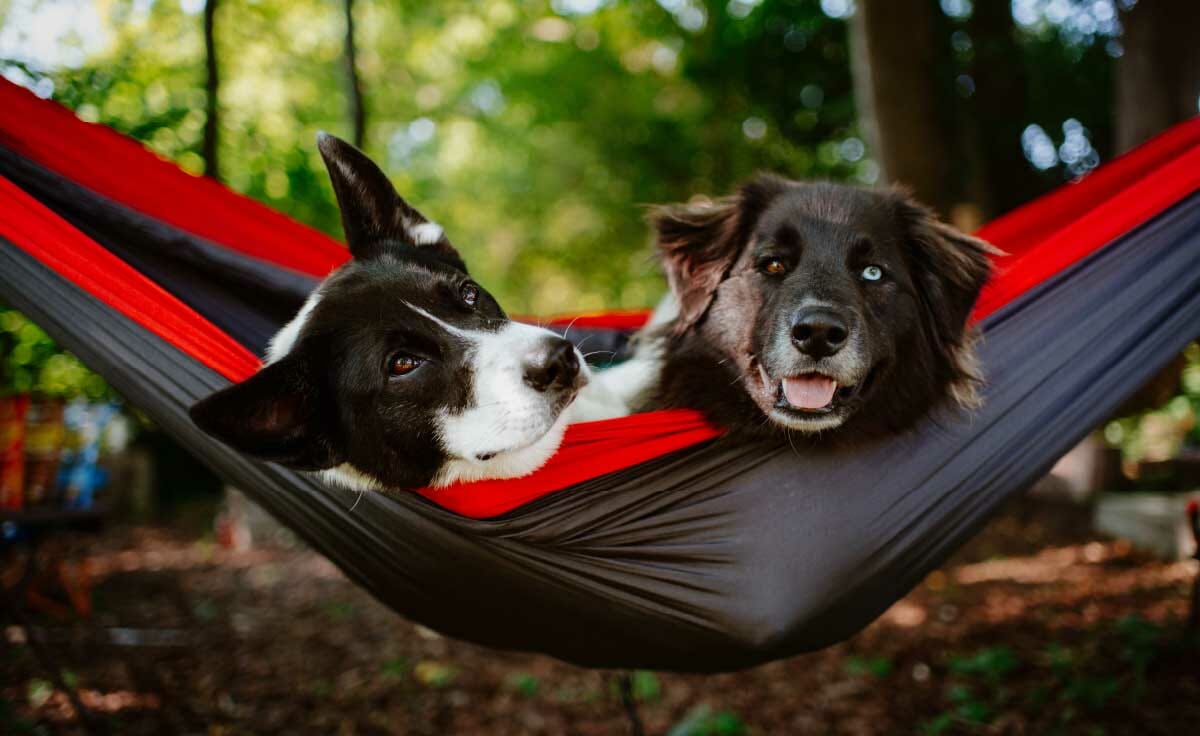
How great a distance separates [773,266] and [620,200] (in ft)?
26.9

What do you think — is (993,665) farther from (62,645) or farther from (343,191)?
(62,645)

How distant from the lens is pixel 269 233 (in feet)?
8.70

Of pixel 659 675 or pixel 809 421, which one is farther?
pixel 659 675

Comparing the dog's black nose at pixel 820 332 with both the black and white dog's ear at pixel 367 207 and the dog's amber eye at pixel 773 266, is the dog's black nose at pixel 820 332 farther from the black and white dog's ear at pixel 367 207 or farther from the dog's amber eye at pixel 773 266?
the black and white dog's ear at pixel 367 207

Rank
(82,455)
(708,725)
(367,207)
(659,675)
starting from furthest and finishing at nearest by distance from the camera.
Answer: (82,455) < (659,675) < (708,725) < (367,207)

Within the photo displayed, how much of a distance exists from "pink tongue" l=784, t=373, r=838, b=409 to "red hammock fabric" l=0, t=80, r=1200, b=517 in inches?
8.6

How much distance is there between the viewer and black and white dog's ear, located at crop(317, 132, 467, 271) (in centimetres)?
212

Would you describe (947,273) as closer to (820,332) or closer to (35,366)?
(820,332)

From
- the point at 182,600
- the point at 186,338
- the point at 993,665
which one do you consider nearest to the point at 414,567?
the point at 186,338

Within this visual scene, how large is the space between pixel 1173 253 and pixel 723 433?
1400mm

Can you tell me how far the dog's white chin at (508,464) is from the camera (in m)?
1.91

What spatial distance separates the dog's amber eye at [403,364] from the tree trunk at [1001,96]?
278 inches

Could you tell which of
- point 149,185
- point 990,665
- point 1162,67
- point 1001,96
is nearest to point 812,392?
point 149,185

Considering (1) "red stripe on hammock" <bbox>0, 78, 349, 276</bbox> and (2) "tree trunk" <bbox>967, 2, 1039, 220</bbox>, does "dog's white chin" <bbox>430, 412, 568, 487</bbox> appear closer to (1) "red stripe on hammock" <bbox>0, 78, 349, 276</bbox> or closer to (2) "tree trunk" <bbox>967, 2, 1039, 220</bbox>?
(1) "red stripe on hammock" <bbox>0, 78, 349, 276</bbox>
